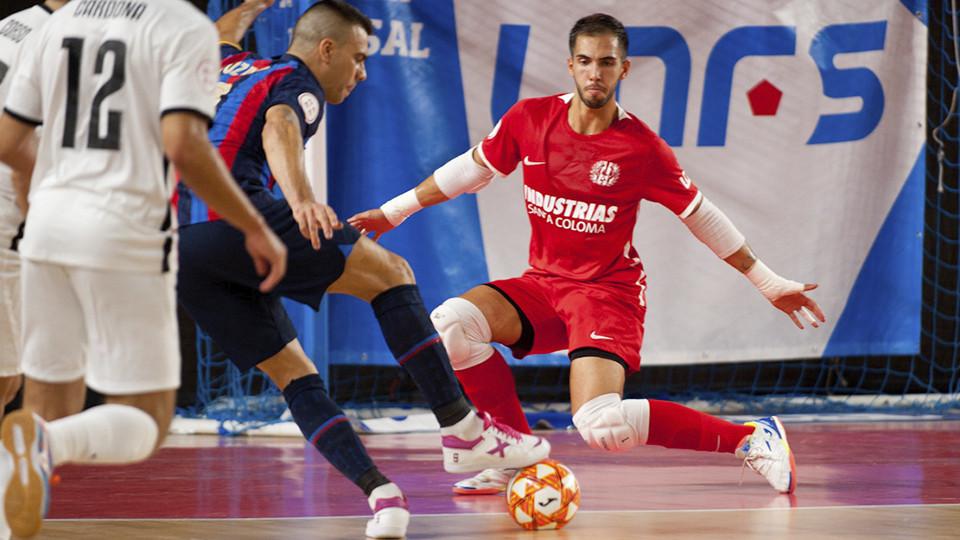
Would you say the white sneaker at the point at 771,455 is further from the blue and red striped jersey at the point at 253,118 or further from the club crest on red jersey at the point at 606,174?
the blue and red striped jersey at the point at 253,118

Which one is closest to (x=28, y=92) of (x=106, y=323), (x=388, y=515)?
(x=106, y=323)

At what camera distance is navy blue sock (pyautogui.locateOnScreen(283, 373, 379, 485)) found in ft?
10.3

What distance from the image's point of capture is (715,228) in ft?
13.4

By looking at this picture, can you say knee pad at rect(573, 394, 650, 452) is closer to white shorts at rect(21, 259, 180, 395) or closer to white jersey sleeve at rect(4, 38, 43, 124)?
white shorts at rect(21, 259, 180, 395)

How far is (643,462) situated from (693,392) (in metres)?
2.13

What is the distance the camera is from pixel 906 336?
6770mm

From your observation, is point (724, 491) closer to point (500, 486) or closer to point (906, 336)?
point (500, 486)

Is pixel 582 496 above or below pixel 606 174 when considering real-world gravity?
below

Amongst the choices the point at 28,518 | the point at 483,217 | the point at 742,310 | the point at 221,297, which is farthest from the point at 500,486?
the point at 742,310

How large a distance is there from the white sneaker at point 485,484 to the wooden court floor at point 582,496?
66 millimetres

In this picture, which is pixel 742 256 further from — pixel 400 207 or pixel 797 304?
pixel 400 207

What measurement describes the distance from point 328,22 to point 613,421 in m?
1.60

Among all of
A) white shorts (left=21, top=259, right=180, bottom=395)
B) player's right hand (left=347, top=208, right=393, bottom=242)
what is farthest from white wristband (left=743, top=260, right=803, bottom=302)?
white shorts (left=21, top=259, right=180, bottom=395)

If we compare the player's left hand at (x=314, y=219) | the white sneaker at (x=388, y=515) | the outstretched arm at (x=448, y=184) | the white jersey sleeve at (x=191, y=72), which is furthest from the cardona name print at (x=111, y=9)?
the outstretched arm at (x=448, y=184)
